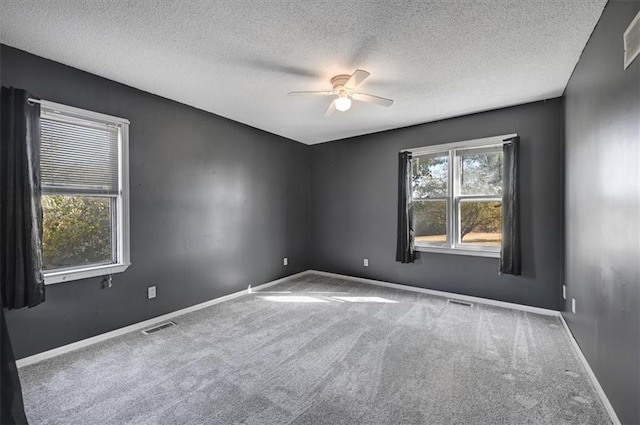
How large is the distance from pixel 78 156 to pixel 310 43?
2285 mm

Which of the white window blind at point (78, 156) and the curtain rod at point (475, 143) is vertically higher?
the curtain rod at point (475, 143)

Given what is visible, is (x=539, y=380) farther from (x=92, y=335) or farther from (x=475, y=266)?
(x=92, y=335)

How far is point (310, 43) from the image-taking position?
216cm

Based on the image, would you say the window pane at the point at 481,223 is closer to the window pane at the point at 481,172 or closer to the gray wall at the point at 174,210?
the window pane at the point at 481,172

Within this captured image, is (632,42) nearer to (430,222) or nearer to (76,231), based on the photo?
(430,222)

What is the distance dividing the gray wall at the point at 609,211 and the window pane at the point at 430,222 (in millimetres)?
1622

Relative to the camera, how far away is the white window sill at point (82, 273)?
2.39m

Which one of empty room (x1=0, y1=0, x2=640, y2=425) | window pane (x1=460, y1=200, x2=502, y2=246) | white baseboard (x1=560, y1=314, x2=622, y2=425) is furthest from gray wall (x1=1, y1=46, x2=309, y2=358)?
white baseboard (x1=560, y1=314, x2=622, y2=425)

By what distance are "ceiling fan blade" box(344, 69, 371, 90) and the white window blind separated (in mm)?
2297

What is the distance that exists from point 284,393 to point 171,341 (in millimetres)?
1370

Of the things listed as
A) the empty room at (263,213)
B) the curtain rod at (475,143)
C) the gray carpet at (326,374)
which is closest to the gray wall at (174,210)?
the empty room at (263,213)

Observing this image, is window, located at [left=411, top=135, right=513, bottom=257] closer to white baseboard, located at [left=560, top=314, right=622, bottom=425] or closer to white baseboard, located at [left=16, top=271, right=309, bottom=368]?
white baseboard, located at [left=560, top=314, right=622, bottom=425]

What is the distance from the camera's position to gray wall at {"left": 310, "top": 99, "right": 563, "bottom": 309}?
10.8 feet

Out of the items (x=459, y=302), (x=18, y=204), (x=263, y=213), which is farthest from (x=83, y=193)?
(x=459, y=302)
